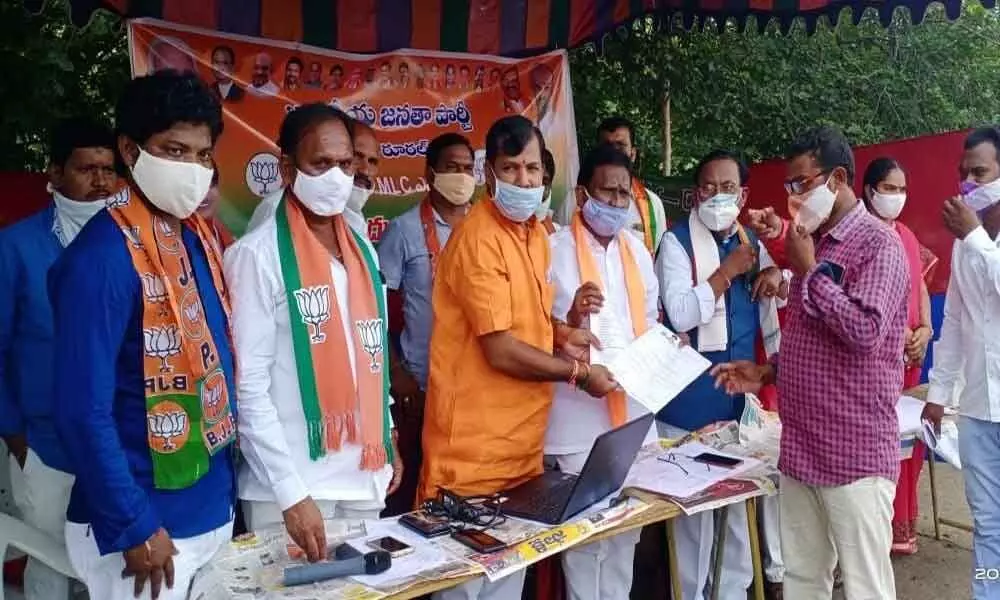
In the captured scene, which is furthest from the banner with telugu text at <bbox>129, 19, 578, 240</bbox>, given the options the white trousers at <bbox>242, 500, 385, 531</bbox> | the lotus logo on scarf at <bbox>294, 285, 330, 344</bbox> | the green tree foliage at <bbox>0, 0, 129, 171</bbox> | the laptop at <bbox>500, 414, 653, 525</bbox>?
A: the laptop at <bbox>500, 414, 653, 525</bbox>

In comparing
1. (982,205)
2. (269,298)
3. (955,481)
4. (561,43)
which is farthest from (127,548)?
(955,481)

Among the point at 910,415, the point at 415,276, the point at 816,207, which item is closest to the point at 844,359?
the point at 816,207

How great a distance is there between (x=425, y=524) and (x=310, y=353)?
619 millimetres

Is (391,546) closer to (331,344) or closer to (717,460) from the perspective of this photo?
(331,344)

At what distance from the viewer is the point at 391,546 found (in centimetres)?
229

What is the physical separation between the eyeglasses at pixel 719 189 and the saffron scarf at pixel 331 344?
1.76 metres

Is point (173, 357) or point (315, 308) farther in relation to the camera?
point (315, 308)

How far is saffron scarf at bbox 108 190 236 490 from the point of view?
1.92 m

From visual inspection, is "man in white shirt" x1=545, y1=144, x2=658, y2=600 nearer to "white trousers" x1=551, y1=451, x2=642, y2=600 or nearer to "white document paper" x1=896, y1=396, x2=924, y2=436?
"white trousers" x1=551, y1=451, x2=642, y2=600

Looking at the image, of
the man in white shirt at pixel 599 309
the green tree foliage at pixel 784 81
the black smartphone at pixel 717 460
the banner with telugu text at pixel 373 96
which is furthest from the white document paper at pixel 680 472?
the green tree foliage at pixel 784 81

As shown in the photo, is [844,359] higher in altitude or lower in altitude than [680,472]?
higher

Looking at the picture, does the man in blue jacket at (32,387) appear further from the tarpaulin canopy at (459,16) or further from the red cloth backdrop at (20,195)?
the tarpaulin canopy at (459,16)

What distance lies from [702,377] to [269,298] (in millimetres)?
2074

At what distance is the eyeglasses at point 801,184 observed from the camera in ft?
8.82
